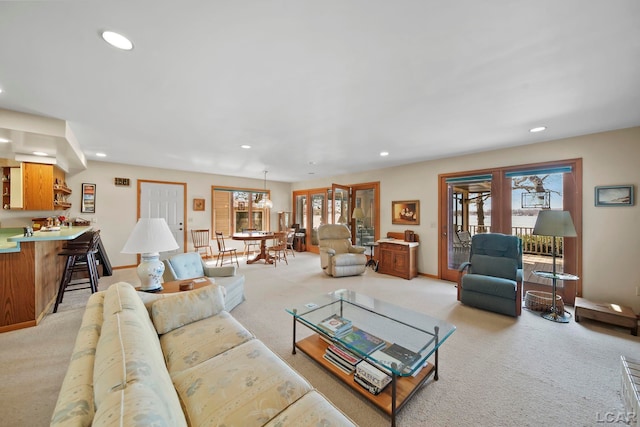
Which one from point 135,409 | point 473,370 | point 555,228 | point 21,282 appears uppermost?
point 555,228

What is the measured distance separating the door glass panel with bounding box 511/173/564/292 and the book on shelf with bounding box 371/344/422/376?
3.41 meters

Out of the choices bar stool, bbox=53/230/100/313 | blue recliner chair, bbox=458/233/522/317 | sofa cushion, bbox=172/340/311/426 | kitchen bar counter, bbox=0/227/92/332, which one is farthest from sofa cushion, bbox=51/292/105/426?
blue recliner chair, bbox=458/233/522/317

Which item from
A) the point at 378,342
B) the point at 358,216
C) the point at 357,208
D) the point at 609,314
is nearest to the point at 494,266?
the point at 609,314

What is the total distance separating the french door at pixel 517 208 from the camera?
3445 millimetres

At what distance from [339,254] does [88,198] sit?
5.56 meters

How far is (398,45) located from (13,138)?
177 inches

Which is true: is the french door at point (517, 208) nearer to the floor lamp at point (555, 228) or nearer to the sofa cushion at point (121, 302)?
the floor lamp at point (555, 228)

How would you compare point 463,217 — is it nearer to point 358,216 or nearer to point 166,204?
point 358,216

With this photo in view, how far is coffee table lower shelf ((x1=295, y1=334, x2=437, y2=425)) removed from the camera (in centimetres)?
157

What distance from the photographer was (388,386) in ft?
5.63

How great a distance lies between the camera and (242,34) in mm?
1513

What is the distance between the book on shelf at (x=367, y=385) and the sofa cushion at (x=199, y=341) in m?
0.86

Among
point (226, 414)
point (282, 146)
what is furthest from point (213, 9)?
point (282, 146)

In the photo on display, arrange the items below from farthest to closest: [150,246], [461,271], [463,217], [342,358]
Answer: [463,217]
[461,271]
[150,246]
[342,358]
